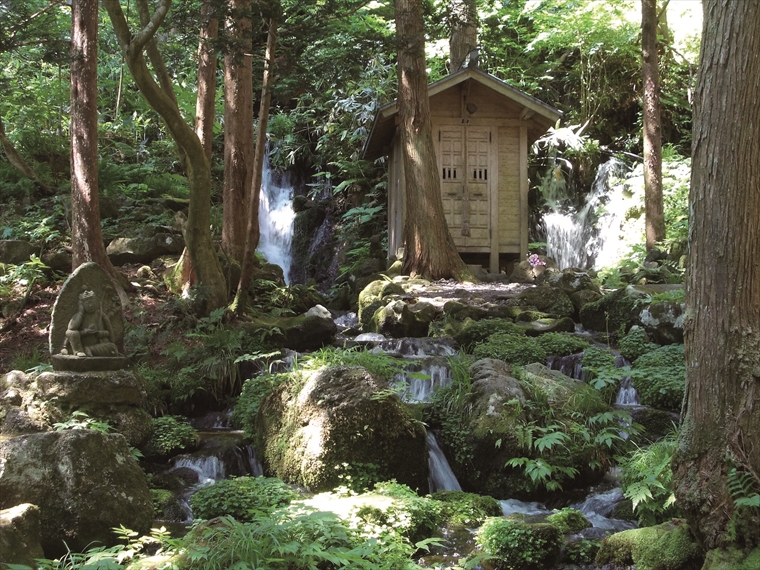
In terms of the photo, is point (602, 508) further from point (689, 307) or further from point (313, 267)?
point (313, 267)

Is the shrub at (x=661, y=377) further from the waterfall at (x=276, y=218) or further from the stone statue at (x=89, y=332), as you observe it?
the waterfall at (x=276, y=218)

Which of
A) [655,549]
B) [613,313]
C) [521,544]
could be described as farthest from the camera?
[613,313]

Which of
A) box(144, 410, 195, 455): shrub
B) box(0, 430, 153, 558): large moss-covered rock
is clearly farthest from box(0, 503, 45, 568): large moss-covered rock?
box(144, 410, 195, 455): shrub

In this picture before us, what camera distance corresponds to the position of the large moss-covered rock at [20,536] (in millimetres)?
4277

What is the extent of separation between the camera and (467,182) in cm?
1748

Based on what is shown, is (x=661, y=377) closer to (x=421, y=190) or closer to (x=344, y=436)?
(x=344, y=436)

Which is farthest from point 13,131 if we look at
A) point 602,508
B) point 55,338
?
point 602,508

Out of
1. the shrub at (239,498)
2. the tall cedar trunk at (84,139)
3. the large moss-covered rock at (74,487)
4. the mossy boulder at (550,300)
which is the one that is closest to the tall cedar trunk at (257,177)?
the tall cedar trunk at (84,139)

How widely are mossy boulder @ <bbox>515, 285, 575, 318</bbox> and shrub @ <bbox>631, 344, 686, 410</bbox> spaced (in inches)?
109

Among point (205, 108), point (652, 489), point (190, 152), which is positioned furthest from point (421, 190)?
point (652, 489)

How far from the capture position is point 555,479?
22.8 ft

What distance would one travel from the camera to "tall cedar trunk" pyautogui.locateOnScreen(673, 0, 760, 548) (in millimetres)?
4559

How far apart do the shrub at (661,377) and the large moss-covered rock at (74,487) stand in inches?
234

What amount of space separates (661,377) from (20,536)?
715 cm
